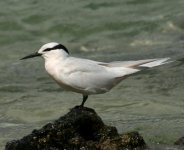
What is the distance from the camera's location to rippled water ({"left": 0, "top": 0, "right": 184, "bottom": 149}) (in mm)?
8672

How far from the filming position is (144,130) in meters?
7.43

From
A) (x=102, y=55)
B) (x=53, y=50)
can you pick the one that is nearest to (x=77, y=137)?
(x=53, y=50)

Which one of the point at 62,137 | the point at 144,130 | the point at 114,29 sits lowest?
the point at 114,29

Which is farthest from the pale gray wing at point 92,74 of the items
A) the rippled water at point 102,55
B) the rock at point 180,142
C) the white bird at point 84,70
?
the rock at point 180,142

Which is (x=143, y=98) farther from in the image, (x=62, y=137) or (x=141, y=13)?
Result: (x=141, y=13)

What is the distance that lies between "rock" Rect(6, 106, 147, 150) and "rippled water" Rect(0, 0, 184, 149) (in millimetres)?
605

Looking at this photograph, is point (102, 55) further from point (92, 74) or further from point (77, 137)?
point (77, 137)

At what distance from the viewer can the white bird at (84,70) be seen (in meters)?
6.54

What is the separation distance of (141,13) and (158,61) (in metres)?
9.97

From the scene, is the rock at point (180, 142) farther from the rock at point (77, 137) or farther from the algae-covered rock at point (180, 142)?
the rock at point (77, 137)

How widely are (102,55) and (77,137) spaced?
732 centimetres

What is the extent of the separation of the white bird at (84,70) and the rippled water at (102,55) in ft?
2.50

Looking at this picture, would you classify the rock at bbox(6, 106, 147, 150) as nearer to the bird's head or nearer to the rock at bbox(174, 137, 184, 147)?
the rock at bbox(174, 137, 184, 147)

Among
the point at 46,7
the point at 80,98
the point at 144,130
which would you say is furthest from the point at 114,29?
the point at 144,130
